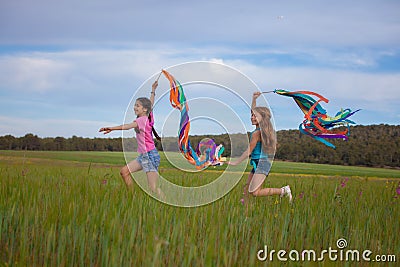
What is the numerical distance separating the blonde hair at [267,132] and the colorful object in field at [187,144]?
689 mm

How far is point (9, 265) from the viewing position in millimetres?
3203

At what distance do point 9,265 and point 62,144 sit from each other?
25.8 metres

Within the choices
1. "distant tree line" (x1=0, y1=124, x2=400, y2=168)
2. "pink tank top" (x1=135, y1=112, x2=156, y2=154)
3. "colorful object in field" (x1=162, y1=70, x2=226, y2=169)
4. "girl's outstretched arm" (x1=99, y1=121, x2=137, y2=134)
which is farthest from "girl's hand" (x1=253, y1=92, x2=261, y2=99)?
"distant tree line" (x1=0, y1=124, x2=400, y2=168)

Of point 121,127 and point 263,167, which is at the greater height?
point 121,127

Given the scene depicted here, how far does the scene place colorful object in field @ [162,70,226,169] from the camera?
17.5ft

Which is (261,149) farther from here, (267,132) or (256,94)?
(256,94)

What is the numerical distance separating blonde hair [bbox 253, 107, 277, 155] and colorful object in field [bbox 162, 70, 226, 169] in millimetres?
689

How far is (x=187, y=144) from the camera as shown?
19.7ft

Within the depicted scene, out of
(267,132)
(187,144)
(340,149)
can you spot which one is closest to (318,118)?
(267,132)

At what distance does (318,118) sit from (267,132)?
0.78 meters

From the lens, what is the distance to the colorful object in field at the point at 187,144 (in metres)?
5.33

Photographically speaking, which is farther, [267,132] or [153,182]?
[267,132]

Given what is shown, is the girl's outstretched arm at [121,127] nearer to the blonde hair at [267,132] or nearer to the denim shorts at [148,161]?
the denim shorts at [148,161]

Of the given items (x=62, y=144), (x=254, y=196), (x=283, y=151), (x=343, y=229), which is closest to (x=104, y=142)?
(x=62, y=144)
